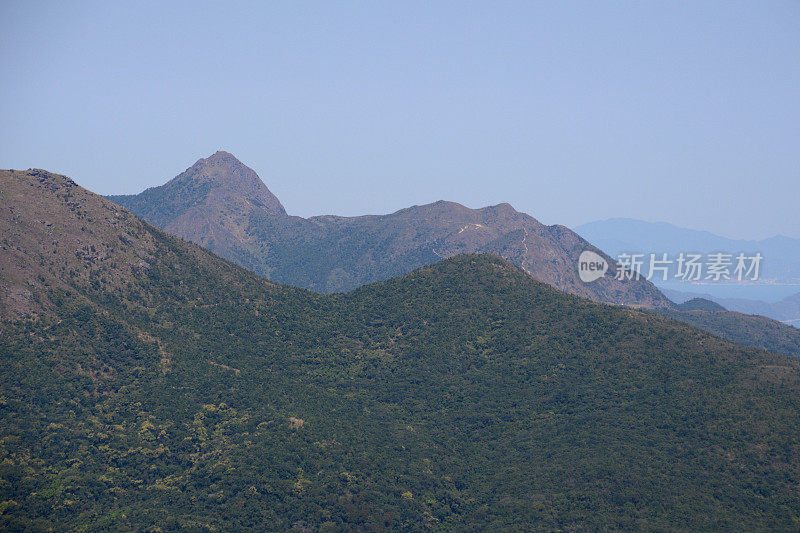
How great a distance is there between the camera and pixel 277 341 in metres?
184

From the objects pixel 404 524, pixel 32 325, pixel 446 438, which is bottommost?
pixel 404 524

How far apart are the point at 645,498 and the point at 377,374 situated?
7593 cm

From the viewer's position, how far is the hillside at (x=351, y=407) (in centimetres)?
11638

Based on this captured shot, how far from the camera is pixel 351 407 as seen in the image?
156250 millimetres

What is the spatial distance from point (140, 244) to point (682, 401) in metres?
145

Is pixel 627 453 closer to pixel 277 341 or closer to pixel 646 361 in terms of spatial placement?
pixel 646 361

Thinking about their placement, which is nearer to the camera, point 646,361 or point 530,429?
point 530,429

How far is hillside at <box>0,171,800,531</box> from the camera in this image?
382 feet

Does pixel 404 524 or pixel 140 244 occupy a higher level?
pixel 140 244

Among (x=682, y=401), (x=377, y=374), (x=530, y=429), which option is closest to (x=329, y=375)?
(x=377, y=374)

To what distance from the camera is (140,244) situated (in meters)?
188

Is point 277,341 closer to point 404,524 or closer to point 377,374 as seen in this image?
point 377,374

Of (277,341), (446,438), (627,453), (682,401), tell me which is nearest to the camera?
(627,453)

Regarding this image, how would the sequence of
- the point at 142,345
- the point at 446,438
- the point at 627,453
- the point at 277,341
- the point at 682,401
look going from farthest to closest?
the point at 277,341, the point at 142,345, the point at 446,438, the point at 682,401, the point at 627,453
